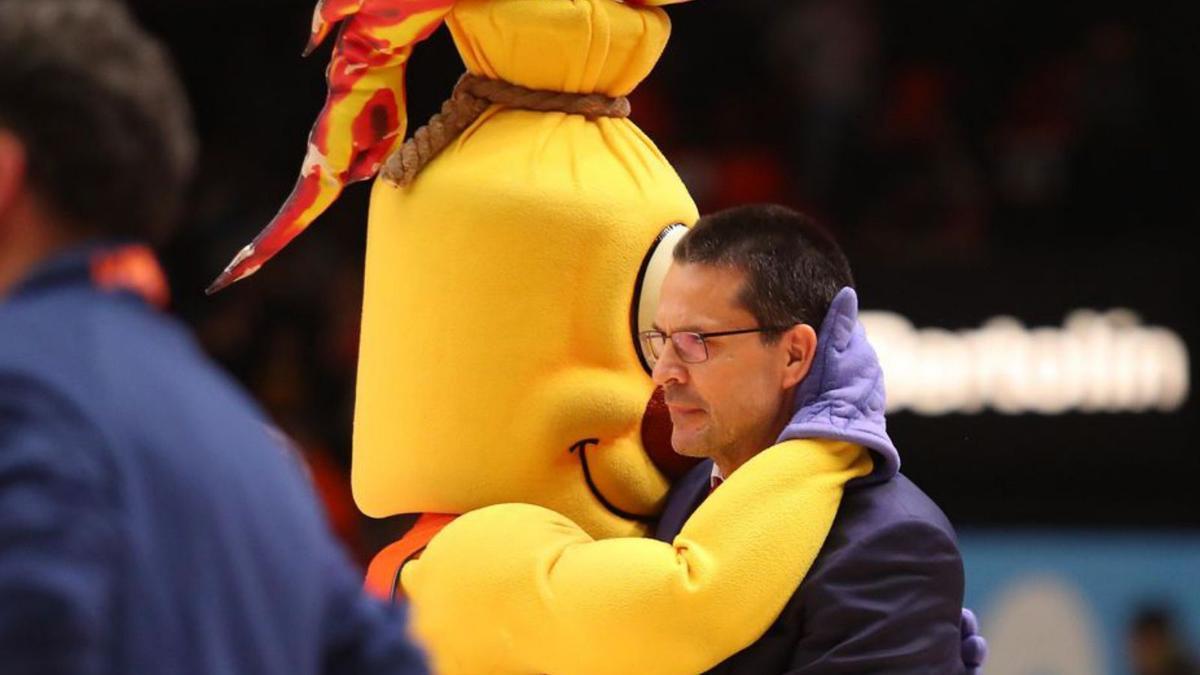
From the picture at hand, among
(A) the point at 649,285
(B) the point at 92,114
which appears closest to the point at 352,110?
(A) the point at 649,285

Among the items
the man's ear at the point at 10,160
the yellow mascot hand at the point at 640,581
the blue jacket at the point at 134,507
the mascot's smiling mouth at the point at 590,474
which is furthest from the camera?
the mascot's smiling mouth at the point at 590,474

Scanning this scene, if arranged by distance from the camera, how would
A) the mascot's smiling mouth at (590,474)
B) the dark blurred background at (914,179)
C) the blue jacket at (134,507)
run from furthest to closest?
the dark blurred background at (914,179)
the mascot's smiling mouth at (590,474)
the blue jacket at (134,507)

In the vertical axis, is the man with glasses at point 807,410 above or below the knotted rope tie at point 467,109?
below

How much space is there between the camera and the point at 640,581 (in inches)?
92.2

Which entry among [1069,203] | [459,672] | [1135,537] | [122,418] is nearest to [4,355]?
[122,418]

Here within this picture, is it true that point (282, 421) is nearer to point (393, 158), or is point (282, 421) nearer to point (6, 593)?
point (393, 158)

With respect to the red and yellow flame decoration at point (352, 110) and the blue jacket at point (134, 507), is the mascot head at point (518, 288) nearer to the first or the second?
the red and yellow flame decoration at point (352, 110)

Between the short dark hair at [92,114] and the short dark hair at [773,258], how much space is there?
109 cm

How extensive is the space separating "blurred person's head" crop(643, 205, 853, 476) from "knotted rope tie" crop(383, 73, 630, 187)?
0.25 meters

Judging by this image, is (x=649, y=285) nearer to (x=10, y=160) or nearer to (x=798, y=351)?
(x=798, y=351)

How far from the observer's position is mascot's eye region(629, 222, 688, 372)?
2584 mm

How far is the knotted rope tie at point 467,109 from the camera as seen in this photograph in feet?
8.53

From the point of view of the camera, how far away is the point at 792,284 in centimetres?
248

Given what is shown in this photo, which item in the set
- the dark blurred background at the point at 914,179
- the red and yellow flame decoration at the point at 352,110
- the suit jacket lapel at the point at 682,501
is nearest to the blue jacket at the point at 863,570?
the suit jacket lapel at the point at 682,501
